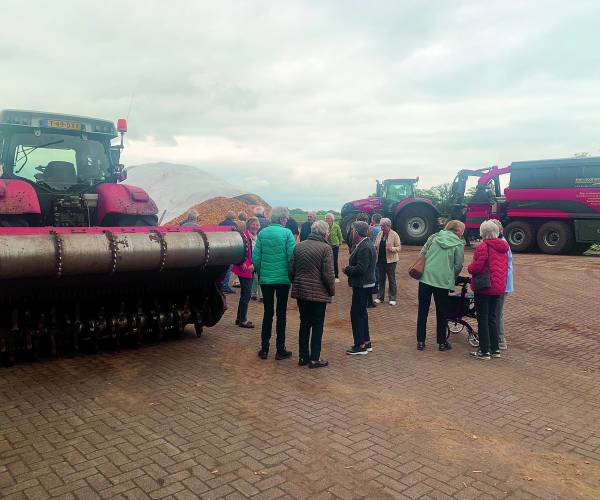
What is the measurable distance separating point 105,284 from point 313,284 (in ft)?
7.59

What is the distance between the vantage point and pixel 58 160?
6.93m

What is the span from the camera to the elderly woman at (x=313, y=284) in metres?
5.60

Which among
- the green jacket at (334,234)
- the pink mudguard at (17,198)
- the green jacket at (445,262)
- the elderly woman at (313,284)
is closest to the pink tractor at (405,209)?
the green jacket at (334,234)

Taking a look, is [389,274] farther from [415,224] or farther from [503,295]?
[415,224]

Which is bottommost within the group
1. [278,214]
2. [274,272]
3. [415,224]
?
[415,224]

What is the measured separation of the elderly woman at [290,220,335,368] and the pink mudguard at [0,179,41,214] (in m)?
2.99

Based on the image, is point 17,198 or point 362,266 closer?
point 17,198

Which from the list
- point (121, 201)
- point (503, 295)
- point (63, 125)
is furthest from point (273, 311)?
point (63, 125)

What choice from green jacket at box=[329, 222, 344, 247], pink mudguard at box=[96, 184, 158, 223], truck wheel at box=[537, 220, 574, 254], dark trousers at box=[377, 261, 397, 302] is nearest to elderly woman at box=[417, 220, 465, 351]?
dark trousers at box=[377, 261, 397, 302]

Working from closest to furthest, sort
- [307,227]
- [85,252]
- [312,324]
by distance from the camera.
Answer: [85,252], [312,324], [307,227]

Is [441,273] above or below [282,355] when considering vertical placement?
above

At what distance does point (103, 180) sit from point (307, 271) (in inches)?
139

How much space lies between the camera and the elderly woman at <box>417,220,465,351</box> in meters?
6.40

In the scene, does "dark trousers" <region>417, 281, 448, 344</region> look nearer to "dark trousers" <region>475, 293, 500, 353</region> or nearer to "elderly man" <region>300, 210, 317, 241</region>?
"dark trousers" <region>475, 293, 500, 353</region>
